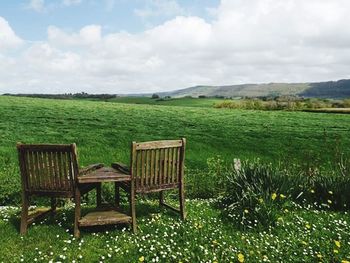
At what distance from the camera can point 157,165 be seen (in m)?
7.94

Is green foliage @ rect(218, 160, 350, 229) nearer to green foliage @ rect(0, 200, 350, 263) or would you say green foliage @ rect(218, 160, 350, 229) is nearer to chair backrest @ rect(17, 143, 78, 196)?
green foliage @ rect(0, 200, 350, 263)

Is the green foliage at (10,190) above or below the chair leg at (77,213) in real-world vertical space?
below

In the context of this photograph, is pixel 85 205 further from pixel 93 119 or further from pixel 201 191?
pixel 93 119

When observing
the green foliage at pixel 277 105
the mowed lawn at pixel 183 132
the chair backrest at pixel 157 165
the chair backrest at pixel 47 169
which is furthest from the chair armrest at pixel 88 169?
the green foliage at pixel 277 105

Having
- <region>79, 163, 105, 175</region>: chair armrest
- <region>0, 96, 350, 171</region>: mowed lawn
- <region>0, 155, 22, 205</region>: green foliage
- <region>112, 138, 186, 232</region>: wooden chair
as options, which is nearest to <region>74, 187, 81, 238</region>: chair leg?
<region>79, 163, 105, 175</region>: chair armrest

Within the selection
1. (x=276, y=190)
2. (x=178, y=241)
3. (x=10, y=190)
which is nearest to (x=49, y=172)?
(x=178, y=241)

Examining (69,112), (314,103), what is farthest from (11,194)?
(314,103)

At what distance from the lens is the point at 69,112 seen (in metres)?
38.8

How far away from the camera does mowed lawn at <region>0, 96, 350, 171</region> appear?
2127cm

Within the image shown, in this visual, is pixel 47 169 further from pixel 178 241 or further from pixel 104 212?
pixel 178 241

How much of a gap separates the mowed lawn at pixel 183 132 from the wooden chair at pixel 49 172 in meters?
9.44

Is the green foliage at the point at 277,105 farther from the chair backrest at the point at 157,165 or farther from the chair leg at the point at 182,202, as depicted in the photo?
the chair backrest at the point at 157,165

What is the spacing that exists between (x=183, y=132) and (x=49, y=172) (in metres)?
22.2

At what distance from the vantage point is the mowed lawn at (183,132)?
69.8ft
